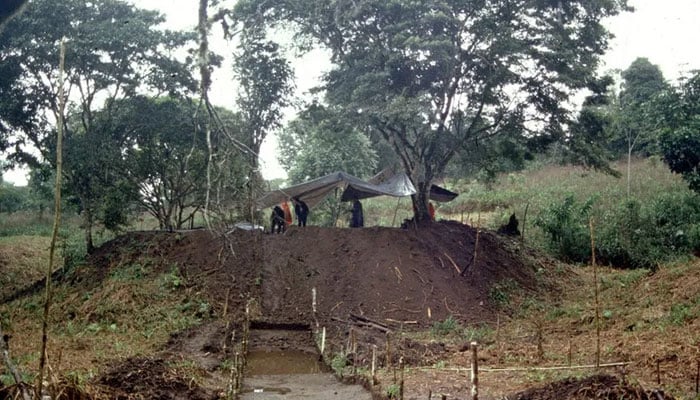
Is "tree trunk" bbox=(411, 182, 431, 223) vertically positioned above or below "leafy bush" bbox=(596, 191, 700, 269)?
above

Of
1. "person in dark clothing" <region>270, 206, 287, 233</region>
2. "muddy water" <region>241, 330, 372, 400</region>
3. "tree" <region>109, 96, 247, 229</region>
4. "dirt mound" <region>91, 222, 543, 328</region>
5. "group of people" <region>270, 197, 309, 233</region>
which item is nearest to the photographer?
"muddy water" <region>241, 330, 372, 400</region>

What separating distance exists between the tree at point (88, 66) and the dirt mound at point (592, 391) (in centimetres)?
1238

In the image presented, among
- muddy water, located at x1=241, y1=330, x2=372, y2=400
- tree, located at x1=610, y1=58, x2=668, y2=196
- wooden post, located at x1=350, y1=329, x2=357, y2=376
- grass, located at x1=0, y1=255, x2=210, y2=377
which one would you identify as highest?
tree, located at x1=610, y1=58, x2=668, y2=196

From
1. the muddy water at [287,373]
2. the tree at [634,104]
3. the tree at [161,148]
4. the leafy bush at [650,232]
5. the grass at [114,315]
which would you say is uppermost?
the tree at [634,104]

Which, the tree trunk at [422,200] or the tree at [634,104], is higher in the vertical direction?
the tree at [634,104]

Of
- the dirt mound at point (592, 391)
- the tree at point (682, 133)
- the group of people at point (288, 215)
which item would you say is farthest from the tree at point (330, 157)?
the dirt mound at point (592, 391)

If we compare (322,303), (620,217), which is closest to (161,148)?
(322,303)

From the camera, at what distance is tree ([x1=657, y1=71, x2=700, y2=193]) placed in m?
16.5

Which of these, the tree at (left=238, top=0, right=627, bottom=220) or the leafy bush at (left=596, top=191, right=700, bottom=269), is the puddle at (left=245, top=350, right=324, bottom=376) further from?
the leafy bush at (left=596, top=191, right=700, bottom=269)

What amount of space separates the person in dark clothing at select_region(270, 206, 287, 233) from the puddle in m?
6.57

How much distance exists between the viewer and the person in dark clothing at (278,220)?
1874 centimetres

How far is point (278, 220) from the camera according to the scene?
19188 millimetres

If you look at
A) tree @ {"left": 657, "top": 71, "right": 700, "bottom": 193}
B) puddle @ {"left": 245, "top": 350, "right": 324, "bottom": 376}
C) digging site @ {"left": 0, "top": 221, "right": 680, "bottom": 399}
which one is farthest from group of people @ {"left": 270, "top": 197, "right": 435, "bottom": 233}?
tree @ {"left": 657, "top": 71, "right": 700, "bottom": 193}

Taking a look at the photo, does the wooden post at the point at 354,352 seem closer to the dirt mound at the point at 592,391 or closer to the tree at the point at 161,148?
the dirt mound at the point at 592,391
